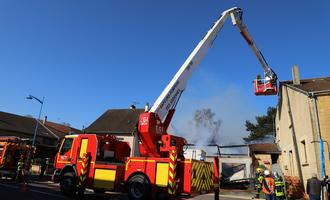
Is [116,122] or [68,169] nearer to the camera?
[68,169]

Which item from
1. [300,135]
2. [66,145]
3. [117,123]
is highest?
[117,123]

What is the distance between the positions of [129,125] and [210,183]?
26.2 metres

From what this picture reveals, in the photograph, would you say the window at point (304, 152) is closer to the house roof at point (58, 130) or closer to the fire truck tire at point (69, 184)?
the fire truck tire at point (69, 184)

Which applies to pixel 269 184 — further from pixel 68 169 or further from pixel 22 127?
pixel 22 127

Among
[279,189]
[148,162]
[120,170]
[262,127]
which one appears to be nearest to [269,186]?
[279,189]

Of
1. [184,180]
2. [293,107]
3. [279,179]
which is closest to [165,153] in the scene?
[184,180]

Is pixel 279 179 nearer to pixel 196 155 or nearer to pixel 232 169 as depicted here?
pixel 196 155

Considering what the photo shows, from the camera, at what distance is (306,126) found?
17.2 meters

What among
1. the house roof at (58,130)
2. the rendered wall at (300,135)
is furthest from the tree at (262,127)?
the house roof at (58,130)

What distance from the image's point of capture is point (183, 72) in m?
13.5

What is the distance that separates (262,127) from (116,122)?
2667cm

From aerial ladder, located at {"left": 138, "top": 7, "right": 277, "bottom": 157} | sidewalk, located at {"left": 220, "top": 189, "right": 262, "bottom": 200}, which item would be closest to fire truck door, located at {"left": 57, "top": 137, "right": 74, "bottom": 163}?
aerial ladder, located at {"left": 138, "top": 7, "right": 277, "bottom": 157}

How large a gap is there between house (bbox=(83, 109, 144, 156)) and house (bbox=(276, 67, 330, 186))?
18.1 metres

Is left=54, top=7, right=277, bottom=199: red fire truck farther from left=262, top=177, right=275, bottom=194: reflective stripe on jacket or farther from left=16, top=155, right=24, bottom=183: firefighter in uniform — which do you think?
left=16, top=155, right=24, bottom=183: firefighter in uniform
